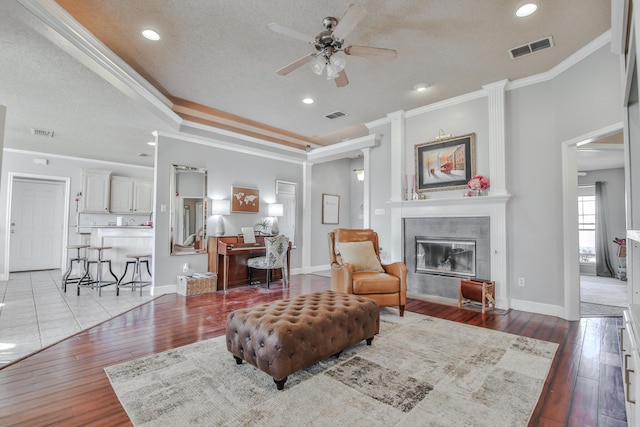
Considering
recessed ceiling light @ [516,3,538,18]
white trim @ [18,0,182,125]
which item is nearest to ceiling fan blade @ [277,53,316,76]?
white trim @ [18,0,182,125]

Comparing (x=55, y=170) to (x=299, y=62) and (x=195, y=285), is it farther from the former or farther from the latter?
(x=299, y=62)

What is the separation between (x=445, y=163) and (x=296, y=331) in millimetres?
3688

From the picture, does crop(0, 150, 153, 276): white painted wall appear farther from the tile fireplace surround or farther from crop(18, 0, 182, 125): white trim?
the tile fireplace surround

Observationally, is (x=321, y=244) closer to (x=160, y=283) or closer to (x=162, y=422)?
(x=160, y=283)

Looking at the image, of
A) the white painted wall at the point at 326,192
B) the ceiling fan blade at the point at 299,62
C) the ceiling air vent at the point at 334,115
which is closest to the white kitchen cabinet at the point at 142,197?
the white painted wall at the point at 326,192

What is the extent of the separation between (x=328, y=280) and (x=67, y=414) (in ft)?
15.0

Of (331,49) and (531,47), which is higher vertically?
(531,47)

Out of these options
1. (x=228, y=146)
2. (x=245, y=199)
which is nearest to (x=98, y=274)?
(x=245, y=199)

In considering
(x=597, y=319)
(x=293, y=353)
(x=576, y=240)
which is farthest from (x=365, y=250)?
(x=597, y=319)

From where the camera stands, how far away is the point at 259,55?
3.38 m

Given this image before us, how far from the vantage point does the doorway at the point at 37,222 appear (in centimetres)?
677

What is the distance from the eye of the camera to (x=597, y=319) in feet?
11.8

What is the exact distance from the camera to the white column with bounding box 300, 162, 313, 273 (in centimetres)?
688

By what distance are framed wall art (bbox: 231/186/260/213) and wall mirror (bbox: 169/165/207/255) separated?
0.55 m
